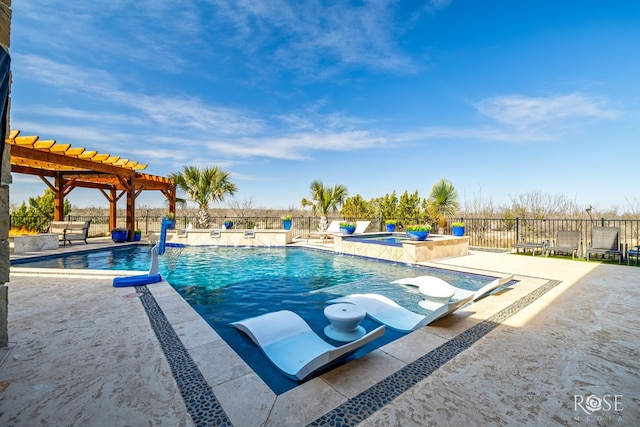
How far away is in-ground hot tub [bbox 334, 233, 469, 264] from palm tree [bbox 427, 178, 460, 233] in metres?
3.17

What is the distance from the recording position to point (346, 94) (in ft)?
46.6

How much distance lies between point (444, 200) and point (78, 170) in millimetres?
16891

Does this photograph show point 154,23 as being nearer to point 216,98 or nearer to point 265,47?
point 265,47

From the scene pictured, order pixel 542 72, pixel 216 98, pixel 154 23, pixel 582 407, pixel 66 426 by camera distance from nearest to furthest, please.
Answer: pixel 66 426 → pixel 582 407 → pixel 154 23 → pixel 542 72 → pixel 216 98

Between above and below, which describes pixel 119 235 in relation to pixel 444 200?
below

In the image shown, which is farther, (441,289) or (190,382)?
(441,289)

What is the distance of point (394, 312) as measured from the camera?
4.29 metres

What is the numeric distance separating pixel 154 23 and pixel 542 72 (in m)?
13.8

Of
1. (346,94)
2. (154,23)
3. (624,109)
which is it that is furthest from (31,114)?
(624,109)

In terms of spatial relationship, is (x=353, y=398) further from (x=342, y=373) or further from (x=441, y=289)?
(x=441, y=289)

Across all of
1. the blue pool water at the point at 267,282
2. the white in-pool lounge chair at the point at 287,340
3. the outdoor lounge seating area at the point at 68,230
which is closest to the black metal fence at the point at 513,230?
the blue pool water at the point at 267,282

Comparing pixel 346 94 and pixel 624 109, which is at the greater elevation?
pixel 346 94

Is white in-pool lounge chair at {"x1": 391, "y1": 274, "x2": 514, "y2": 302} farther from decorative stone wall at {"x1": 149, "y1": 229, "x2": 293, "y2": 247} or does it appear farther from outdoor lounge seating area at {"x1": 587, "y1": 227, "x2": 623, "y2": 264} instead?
decorative stone wall at {"x1": 149, "y1": 229, "x2": 293, "y2": 247}

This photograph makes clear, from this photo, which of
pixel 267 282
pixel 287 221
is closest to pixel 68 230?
pixel 287 221
